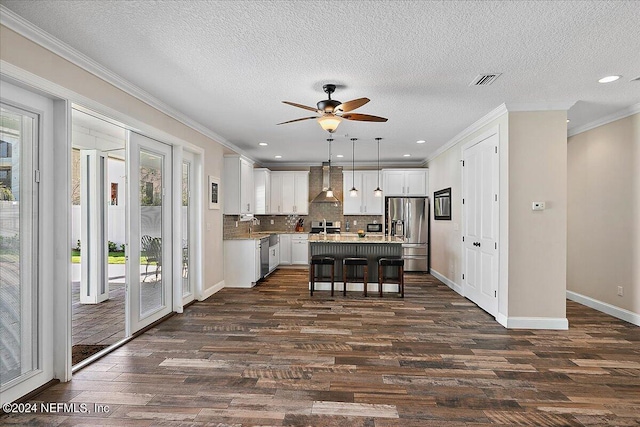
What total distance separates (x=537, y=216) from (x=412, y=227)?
12.8ft

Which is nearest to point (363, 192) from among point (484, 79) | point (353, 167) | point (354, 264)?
point (353, 167)

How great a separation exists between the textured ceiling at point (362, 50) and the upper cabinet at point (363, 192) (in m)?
4.18

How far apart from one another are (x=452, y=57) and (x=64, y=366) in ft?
12.9

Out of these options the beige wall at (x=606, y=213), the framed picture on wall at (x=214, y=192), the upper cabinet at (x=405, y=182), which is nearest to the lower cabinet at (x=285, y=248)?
the upper cabinet at (x=405, y=182)

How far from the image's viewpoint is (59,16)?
2.33 metres

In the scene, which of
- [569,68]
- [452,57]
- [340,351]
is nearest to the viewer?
[452,57]

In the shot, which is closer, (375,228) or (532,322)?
(532,322)

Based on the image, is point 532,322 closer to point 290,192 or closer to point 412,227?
point 412,227

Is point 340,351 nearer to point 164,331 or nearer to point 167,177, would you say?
point 164,331

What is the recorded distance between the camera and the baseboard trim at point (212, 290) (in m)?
5.49

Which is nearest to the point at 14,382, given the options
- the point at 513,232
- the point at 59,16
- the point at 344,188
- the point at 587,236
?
the point at 59,16

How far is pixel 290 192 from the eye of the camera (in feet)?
29.4

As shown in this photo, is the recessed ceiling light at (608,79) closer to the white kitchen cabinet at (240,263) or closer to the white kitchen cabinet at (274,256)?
the white kitchen cabinet at (240,263)

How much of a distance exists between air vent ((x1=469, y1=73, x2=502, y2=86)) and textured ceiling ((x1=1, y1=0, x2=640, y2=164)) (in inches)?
2.7
